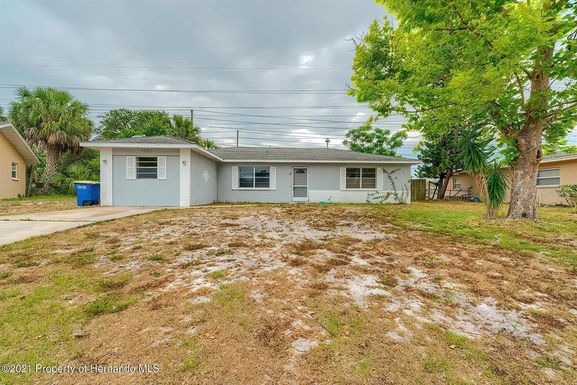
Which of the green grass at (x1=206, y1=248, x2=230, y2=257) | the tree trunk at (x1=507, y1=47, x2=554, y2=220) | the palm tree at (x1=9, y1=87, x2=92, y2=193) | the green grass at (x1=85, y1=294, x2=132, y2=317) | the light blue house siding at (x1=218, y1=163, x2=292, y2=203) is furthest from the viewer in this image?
the palm tree at (x1=9, y1=87, x2=92, y2=193)

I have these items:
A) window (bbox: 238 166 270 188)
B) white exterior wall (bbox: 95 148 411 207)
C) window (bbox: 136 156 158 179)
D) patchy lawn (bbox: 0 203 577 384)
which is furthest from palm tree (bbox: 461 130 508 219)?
window (bbox: 136 156 158 179)

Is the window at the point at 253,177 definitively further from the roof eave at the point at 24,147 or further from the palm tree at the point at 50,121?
the roof eave at the point at 24,147

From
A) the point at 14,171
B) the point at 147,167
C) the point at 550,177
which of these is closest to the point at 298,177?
the point at 147,167

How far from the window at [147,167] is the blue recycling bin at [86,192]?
2.03 m

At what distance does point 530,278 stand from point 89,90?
38.1m

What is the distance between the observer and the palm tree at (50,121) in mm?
16016

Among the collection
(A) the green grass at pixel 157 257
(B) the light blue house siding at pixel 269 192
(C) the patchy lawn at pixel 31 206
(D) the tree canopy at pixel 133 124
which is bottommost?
(A) the green grass at pixel 157 257

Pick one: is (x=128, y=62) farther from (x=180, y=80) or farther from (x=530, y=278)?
(x=530, y=278)

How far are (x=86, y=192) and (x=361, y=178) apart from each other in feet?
44.7

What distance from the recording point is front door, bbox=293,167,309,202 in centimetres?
1512

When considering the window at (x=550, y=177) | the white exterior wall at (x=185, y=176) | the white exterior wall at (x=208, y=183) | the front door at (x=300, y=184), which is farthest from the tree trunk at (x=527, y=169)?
the white exterior wall at (x=185, y=176)

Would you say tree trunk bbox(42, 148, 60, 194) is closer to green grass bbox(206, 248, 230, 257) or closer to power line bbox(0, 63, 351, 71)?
power line bbox(0, 63, 351, 71)

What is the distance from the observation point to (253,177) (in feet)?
49.3

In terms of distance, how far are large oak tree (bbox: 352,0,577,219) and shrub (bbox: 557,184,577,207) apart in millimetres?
7432
